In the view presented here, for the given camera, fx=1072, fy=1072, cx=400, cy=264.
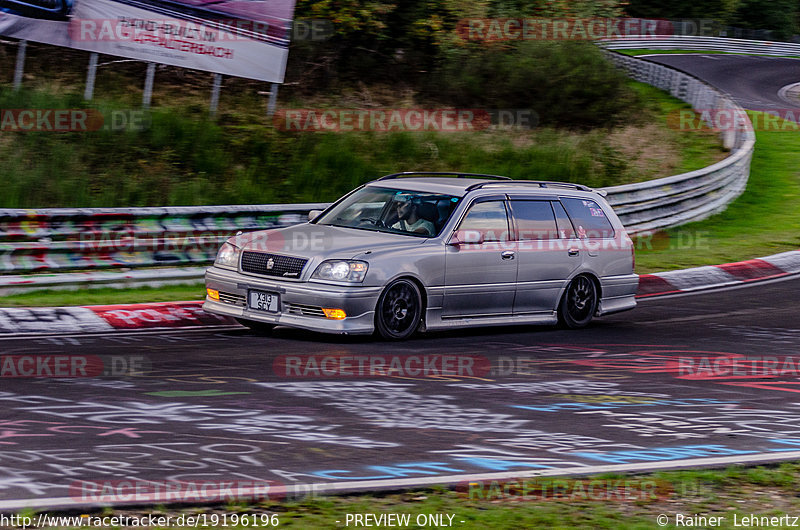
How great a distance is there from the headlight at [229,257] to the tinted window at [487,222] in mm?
2251

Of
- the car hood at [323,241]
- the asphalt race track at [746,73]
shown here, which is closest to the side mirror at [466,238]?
the car hood at [323,241]

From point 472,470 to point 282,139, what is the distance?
50.3ft

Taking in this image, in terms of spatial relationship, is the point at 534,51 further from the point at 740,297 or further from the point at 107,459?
the point at 107,459

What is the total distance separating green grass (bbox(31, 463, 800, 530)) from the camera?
4770mm

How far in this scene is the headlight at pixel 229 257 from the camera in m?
10.5

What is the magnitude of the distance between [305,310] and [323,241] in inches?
32.3

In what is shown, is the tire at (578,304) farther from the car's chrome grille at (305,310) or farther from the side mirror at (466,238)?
the car's chrome grille at (305,310)

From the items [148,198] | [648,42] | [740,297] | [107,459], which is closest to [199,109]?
[148,198]

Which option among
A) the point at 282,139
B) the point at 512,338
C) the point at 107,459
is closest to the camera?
the point at 107,459

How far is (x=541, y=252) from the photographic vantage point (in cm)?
1152
